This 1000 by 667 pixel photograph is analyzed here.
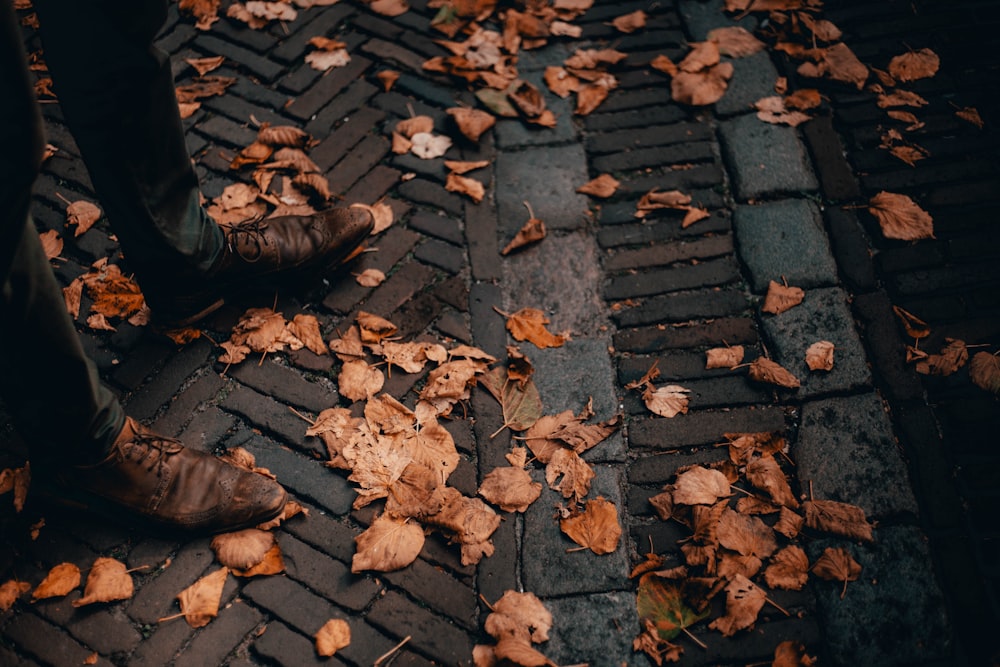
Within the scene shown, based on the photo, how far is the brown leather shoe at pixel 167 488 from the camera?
1.86 metres

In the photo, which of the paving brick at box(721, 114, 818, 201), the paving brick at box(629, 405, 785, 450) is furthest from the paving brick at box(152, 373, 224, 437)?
the paving brick at box(721, 114, 818, 201)

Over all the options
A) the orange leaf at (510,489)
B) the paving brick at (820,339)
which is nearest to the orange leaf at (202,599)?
the orange leaf at (510,489)

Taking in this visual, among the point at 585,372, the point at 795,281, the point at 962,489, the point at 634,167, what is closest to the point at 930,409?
the point at 962,489

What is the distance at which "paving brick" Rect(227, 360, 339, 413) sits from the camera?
7.25 ft

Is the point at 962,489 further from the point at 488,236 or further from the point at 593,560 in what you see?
the point at 488,236

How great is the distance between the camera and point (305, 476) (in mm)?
2080

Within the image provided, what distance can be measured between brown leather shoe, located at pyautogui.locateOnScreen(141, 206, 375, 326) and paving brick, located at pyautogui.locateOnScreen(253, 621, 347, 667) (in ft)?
3.16

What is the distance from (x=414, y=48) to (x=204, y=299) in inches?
55.8

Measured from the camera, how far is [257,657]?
1816 mm

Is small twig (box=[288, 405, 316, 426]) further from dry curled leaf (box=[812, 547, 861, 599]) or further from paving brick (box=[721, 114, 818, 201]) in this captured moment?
paving brick (box=[721, 114, 818, 201])

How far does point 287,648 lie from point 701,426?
1.22 m

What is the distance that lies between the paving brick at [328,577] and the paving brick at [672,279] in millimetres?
1128

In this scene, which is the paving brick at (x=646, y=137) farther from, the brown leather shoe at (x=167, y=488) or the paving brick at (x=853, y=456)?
the brown leather shoe at (x=167, y=488)

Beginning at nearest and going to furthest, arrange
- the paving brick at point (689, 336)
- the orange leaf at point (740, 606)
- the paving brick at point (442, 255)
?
the orange leaf at point (740, 606) → the paving brick at point (689, 336) → the paving brick at point (442, 255)
